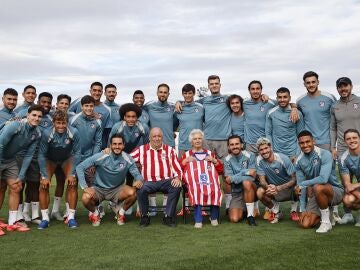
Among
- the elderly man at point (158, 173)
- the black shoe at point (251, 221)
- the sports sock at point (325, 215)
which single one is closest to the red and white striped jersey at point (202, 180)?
the elderly man at point (158, 173)

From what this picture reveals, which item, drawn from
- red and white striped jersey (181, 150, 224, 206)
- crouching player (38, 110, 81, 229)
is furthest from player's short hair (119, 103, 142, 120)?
red and white striped jersey (181, 150, 224, 206)

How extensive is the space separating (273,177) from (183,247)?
232 cm

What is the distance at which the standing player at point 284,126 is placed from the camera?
7.12 metres

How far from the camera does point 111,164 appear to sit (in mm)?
6641

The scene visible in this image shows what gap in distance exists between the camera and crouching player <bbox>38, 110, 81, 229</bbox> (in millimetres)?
6453

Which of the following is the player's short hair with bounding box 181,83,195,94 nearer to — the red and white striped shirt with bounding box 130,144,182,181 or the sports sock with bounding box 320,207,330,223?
the red and white striped shirt with bounding box 130,144,182,181

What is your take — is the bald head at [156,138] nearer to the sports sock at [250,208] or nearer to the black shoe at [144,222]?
the black shoe at [144,222]

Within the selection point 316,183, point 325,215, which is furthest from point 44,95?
point 325,215

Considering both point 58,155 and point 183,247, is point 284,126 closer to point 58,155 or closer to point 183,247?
point 183,247

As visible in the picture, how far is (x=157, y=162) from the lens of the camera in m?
6.78

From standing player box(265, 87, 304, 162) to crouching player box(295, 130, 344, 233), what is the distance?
102 cm

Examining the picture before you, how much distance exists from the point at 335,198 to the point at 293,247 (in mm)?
1542

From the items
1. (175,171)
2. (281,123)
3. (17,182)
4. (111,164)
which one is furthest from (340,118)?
(17,182)

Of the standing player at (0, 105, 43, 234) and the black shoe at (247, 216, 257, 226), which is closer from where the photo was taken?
the standing player at (0, 105, 43, 234)
